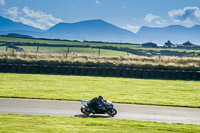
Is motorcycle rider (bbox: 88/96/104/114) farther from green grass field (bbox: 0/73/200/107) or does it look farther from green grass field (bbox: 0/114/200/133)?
green grass field (bbox: 0/73/200/107)

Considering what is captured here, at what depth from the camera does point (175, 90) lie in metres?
25.9

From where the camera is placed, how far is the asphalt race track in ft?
52.2

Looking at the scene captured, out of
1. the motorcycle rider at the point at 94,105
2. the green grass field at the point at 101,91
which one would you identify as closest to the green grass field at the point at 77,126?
the motorcycle rider at the point at 94,105

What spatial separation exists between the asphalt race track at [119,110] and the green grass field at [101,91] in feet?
4.53

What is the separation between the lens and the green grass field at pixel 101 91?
829 inches

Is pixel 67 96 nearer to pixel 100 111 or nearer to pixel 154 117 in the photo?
pixel 100 111

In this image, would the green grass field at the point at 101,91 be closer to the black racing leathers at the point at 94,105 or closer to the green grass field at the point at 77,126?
the black racing leathers at the point at 94,105

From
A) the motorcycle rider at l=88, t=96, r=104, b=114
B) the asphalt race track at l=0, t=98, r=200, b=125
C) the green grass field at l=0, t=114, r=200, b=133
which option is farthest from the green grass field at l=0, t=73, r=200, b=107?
the green grass field at l=0, t=114, r=200, b=133

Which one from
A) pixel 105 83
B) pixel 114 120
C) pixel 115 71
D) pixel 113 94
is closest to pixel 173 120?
pixel 114 120

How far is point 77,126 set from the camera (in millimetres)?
12984

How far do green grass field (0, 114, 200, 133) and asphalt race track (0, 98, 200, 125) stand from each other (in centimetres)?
141

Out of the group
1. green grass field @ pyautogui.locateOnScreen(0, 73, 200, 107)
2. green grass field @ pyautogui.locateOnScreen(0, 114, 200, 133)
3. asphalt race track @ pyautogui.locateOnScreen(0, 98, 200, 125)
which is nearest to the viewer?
green grass field @ pyautogui.locateOnScreen(0, 114, 200, 133)

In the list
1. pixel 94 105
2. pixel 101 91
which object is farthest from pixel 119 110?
pixel 101 91

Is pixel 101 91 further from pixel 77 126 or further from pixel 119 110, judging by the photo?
pixel 77 126
